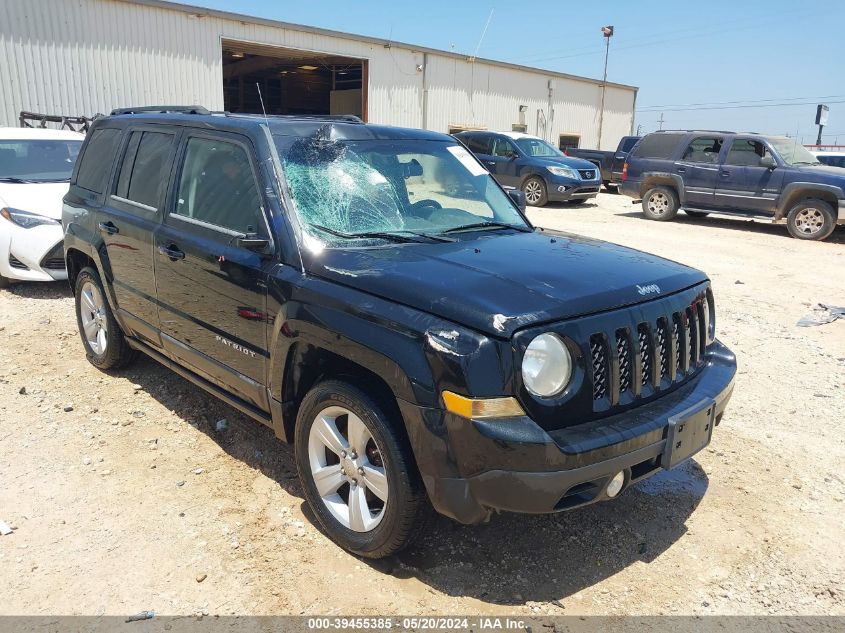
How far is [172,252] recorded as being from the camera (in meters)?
3.91

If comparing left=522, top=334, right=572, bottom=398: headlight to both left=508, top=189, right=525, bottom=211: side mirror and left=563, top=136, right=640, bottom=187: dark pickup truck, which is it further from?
left=563, top=136, right=640, bottom=187: dark pickup truck

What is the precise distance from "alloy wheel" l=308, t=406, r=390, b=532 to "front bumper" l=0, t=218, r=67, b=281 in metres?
5.60

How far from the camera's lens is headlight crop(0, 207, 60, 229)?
24.0ft

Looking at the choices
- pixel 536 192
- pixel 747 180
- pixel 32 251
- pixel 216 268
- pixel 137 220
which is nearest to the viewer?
pixel 216 268

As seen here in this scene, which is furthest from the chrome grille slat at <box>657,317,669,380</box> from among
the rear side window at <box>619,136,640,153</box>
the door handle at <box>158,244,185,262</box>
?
the rear side window at <box>619,136,640,153</box>

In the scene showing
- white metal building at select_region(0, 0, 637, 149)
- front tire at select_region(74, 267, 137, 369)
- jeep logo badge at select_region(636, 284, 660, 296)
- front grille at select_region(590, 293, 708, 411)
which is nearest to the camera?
front grille at select_region(590, 293, 708, 411)

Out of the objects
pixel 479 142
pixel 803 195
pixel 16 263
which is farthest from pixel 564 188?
pixel 16 263

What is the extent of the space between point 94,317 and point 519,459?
163 inches

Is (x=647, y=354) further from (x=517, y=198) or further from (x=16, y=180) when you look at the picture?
(x=16, y=180)

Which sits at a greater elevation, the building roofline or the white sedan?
the building roofline

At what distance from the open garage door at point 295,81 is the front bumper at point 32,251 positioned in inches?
653

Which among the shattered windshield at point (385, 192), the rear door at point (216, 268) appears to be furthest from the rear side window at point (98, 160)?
the shattered windshield at point (385, 192)

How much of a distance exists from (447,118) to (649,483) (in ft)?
76.9

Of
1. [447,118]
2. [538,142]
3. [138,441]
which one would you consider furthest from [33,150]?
[447,118]
